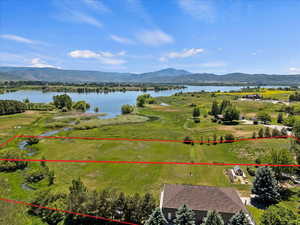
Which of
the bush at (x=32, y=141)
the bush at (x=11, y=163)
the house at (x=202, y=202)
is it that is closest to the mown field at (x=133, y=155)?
the bush at (x=11, y=163)

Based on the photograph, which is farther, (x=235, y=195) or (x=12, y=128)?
(x=12, y=128)

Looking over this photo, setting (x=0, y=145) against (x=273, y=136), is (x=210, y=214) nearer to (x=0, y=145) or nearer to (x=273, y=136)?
(x=273, y=136)

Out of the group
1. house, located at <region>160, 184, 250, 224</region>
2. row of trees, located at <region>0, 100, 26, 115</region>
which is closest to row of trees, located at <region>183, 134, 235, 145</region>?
house, located at <region>160, 184, 250, 224</region>

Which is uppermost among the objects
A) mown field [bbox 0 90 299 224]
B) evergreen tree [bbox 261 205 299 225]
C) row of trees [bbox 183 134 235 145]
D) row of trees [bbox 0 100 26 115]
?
row of trees [bbox 0 100 26 115]

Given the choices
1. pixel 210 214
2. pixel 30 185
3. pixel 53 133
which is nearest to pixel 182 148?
pixel 210 214

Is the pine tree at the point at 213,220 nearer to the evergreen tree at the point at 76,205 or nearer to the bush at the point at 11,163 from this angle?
the evergreen tree at the point at 76,205

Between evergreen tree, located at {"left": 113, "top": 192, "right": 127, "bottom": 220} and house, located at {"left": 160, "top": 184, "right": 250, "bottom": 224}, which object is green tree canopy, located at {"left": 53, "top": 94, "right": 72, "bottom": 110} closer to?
evergreen tree, located at {"left": 113, "top": 192, "right": 127, "bottom": 220}
